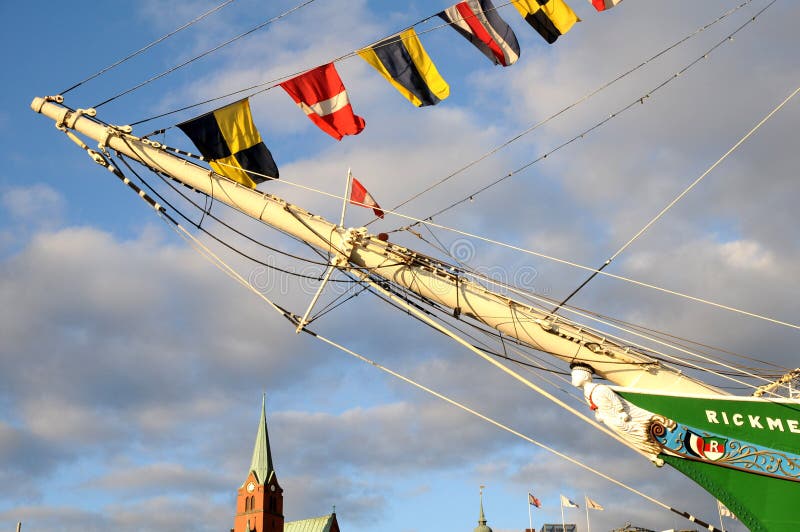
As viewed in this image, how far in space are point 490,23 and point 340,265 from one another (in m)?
7.06

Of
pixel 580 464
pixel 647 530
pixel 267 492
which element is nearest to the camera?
pixel 580 464

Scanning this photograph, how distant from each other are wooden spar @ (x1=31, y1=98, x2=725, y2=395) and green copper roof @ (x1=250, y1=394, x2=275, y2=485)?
275 ft

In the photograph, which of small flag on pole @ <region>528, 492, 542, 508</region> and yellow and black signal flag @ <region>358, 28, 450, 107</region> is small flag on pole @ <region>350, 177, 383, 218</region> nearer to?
yellow and black signal flag @ <region>358, 28, 450, 107</region>

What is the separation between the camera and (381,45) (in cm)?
2188

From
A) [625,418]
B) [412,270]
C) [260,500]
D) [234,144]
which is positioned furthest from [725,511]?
[260,500]

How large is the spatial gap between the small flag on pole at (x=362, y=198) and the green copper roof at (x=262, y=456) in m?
85.1

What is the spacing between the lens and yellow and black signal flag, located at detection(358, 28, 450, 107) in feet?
71.9

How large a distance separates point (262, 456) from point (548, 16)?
89089mm

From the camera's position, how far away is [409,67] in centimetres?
2200

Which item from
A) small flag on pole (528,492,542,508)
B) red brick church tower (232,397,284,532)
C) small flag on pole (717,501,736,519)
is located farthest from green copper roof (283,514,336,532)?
small flag on pole (717,501,736,519)

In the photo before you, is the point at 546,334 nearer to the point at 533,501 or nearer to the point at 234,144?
the point at 234,144

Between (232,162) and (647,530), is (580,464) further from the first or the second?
(647,530)

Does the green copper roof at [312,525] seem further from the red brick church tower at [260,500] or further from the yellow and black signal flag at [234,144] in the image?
the yellow and black signal flag at [234,144]

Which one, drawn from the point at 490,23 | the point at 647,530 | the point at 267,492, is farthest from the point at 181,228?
the point at 267,492
